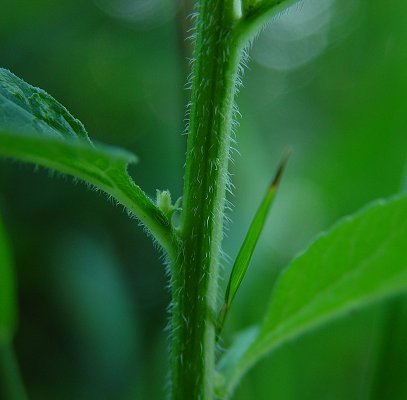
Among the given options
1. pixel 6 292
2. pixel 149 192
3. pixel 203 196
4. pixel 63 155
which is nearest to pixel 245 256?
pixel 203 196

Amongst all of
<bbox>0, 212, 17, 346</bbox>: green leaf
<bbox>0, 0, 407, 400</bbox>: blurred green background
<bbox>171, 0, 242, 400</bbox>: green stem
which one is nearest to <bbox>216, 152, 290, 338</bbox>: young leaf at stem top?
<bbox>171, 0, 242, 400</bbox>: green stem

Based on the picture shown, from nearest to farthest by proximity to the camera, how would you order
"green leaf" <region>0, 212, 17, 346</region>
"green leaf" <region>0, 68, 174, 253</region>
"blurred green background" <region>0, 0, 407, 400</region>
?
"green leaf" <region>0, 68, 174, 253</region>, "green leaf" <region>0, 212, 17, 346</region>, "blurred green background" <region>0, 0, 407, 400</region>

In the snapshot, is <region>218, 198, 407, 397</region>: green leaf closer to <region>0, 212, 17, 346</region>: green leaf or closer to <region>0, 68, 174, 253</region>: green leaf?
<region>0, 68, 174, 253</region>: green leaf

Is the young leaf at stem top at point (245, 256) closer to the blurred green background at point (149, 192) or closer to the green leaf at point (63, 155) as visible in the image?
the green leaf at point (63, 155)

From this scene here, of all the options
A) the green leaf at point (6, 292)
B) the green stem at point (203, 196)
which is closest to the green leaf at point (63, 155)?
the green stem at point (203, 196)

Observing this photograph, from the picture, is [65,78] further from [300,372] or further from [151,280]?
[300,372]

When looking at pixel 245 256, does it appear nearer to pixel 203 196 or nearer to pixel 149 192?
pixel 203 196

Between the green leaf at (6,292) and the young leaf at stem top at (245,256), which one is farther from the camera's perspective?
the green leaf at (6,292)
